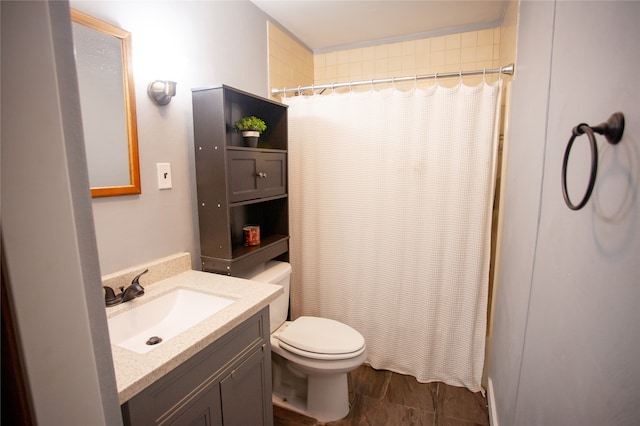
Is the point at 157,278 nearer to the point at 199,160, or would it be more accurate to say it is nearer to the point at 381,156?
the point at 199,160

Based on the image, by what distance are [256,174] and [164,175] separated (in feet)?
1.44

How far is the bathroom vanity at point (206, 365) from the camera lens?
820 millimetres

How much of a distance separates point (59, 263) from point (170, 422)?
775 mm

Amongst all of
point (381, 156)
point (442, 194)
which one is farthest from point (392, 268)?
point (381, 156)

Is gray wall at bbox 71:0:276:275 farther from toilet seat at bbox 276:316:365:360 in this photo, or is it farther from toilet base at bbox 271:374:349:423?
toilet base at bbox 271:374:349:423

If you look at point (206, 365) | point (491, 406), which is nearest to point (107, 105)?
point (206, 365)

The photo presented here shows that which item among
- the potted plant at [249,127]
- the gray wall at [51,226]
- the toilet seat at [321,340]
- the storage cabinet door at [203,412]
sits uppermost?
the potted plant at [249,127]

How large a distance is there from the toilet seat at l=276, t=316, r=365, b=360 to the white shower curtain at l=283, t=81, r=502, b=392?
42cm

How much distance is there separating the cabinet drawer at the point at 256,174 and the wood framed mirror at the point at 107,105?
40cm

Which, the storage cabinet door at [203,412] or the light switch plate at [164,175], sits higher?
the light switch plate at [164,175]

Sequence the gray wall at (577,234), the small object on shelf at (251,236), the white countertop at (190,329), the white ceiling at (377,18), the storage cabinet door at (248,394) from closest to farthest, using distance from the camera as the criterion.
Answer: the gray wall at (577,234) → the white countertop at (190,329) → the storage cabinet door at (248,394) → the small object on shelf at (251,236) → the white ceiling at (377,18)

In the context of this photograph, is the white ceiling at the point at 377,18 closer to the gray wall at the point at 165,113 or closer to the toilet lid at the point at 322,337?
the gray wall at the point at 165,113

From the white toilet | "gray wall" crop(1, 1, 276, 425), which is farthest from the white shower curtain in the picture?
"gray wall" crop(1, 1, 276, 425)

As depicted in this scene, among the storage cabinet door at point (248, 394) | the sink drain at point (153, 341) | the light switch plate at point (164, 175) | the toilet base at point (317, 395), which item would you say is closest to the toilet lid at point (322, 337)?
the toilet base at point (317, 395)
